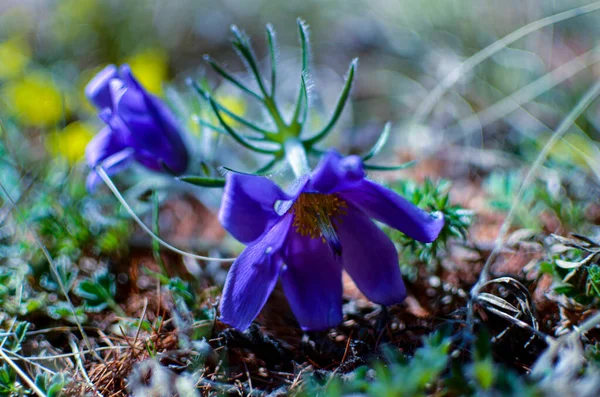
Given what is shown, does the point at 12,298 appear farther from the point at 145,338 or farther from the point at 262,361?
the point at 262,361

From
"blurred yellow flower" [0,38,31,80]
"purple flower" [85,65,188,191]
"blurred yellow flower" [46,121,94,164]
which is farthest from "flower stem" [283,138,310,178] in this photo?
"blurred yellow flower" [0,38,31,80]

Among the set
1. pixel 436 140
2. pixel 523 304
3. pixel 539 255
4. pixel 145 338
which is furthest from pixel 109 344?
pixel 436 140

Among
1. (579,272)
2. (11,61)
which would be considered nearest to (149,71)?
(11,61)

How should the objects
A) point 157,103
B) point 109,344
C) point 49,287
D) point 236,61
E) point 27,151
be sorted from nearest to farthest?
1. point 109,344
2. point 49,287
3. point 157,103
4. point 27,151
5. point 236,61

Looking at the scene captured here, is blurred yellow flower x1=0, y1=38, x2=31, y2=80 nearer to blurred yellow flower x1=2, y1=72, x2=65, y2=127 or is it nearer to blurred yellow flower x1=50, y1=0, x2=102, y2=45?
blurred yellow flower x1=2, y1=72, x2=65, y2=127

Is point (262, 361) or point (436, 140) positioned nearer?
point (262, 361)

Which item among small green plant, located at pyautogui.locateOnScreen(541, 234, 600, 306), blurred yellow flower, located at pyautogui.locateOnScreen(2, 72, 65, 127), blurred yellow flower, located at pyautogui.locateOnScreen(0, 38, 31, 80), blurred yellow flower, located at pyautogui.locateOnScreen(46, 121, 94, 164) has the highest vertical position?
blurred yellow flower, located at pyautogui.locateOnScreen(0, 38, 31, 80)

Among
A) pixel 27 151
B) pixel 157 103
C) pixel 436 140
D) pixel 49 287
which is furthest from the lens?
pixel 436 140
